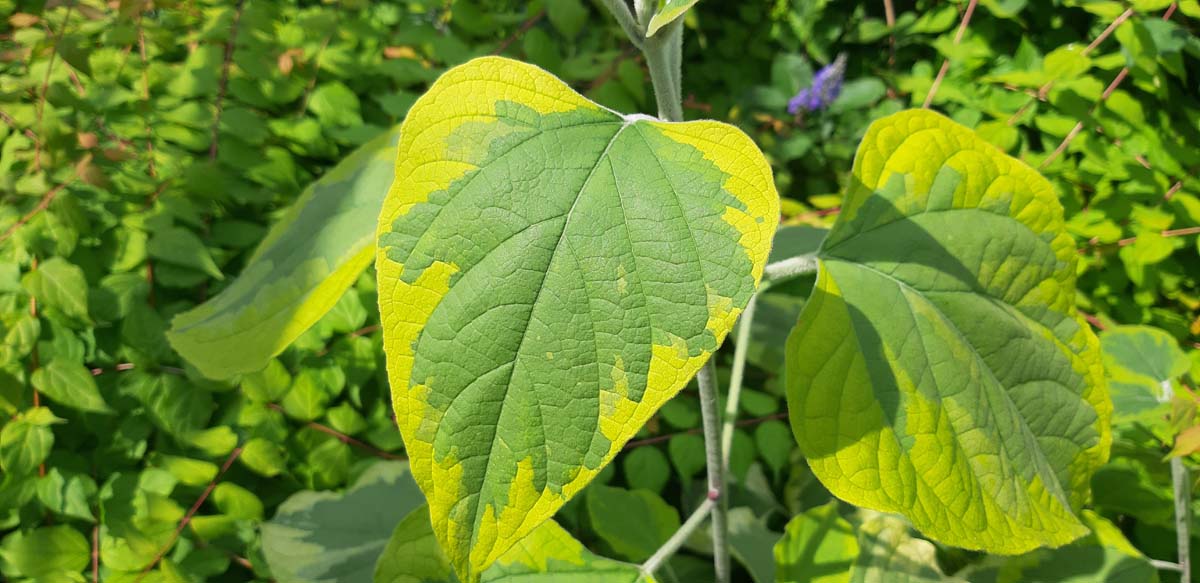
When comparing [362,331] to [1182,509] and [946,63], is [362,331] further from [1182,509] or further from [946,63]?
[946,63]

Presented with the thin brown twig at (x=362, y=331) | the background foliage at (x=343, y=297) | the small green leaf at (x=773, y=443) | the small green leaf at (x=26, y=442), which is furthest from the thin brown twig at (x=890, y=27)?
the small green leaf at (x=26, y=442)

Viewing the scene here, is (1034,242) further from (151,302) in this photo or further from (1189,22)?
(151,302)

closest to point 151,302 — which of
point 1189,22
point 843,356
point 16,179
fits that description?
point 16,179

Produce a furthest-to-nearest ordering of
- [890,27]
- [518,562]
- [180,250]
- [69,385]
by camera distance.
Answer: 1. [890,27]
2. [180,250]
3. [69,385]
4. [518,562]

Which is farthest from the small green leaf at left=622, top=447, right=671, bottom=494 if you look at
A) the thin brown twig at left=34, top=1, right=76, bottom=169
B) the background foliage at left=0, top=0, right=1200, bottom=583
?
the thin brown twig at left=34, top=1, right=76, bottom=169

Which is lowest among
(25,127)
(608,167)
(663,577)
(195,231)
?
(663,577)

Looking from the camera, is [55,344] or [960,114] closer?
[55,344]

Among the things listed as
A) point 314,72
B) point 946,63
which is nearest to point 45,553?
point 314,72

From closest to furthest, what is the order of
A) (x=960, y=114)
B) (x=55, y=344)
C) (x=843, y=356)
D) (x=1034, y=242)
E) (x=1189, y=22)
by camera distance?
(x=843, y=356), (x=1034, y=242), (x=55, y=344), (x=1189, y=22), (x=960, y=114)
